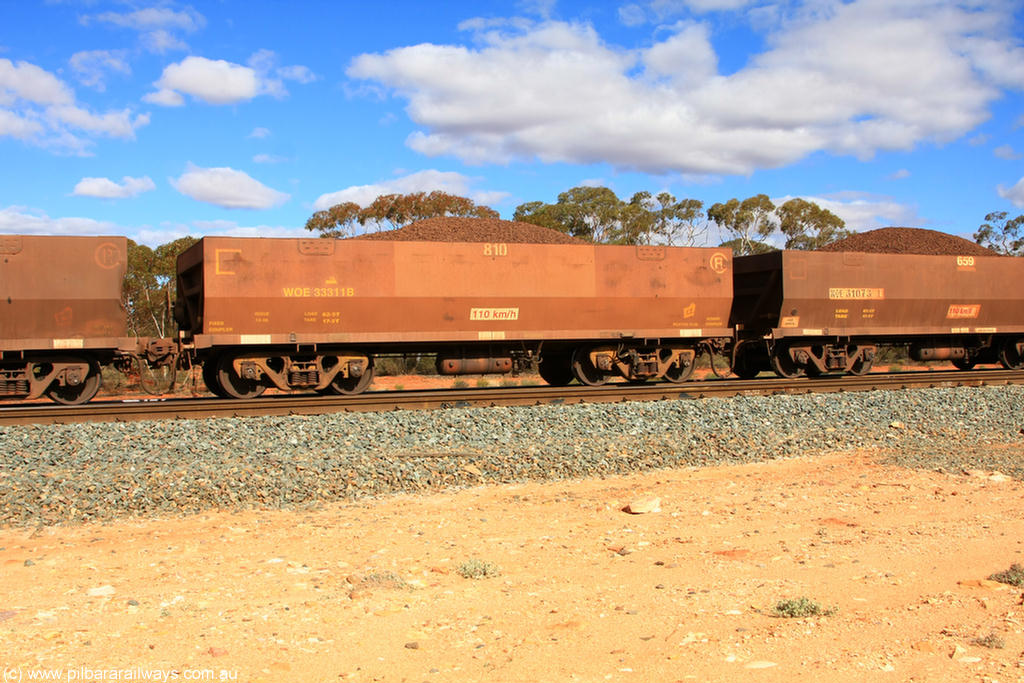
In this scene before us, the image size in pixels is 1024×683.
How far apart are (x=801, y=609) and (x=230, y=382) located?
11.3 metres

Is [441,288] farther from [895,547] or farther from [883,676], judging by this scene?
[883,676]

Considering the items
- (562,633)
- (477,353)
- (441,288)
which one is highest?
(441,288)

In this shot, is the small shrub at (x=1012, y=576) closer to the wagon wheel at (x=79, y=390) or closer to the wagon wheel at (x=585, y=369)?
the wagon wheel at (x=585, y=369)

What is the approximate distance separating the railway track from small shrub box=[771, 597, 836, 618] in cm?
783

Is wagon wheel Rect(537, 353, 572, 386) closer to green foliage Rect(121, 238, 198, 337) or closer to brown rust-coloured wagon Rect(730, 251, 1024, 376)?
brown rust-coloured wagon Rect(730, 251, 1024, 376)

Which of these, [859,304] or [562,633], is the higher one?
[859,304]

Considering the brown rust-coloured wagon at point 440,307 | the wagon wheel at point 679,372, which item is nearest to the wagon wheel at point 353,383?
the brown rust-coloured wagon at point 440,307

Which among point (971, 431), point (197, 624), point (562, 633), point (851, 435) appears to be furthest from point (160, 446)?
point (971, 431)

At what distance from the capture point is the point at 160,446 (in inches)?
342

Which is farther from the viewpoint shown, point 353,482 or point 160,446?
point 160,446

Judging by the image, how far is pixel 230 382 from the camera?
13.6 metres

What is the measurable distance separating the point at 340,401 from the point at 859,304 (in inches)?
475

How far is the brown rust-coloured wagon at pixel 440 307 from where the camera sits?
43.9ft

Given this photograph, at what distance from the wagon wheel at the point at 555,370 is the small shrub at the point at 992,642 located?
12.6 metres
